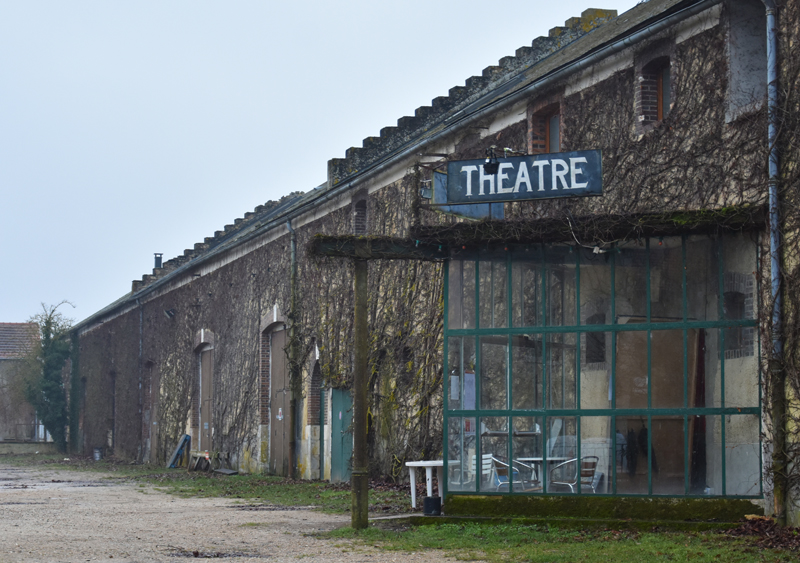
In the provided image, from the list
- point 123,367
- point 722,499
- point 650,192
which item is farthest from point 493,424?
point 123,367

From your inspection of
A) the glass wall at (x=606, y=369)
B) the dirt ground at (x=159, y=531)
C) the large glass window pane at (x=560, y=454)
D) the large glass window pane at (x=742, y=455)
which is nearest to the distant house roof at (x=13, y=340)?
the dirt ground at (x=159, y=531)

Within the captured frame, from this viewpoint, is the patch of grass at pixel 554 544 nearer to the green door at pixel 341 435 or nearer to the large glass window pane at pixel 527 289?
the large glass window pane at pixel 527 289

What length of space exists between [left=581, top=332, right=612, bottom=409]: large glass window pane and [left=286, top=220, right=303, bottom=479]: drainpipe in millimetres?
11504

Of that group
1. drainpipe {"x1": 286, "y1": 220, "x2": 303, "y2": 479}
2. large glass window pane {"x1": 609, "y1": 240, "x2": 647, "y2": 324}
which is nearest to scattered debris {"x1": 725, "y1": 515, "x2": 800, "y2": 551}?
large glass window pane {"x1": 609, "y1": 240, "x2": 647, "y2": 324}

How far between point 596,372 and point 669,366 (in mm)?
796

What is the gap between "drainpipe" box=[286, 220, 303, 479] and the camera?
21594 mm

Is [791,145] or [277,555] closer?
[277,555]

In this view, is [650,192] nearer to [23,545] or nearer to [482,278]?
[482,278]

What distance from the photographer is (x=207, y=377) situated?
28.5m

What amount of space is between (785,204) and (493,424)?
3.92m

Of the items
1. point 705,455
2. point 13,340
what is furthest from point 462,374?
point 13,340

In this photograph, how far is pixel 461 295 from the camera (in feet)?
38.6

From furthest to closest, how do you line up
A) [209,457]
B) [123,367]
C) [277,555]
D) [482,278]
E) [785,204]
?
[123,367]
[209,457]
[482,278]
[785,204]
[277,555]

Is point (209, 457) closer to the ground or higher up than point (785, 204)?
closer to the ground
